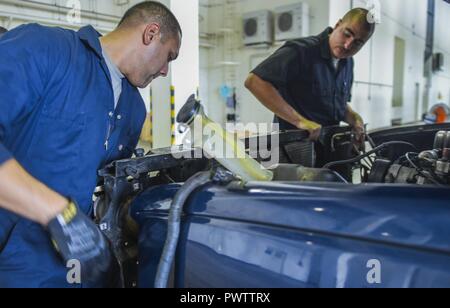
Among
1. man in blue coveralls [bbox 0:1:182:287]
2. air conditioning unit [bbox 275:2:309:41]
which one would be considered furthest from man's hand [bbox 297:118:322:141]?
air conditioning unit [bbox 275:2:309:41]

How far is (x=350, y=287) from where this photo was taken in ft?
2.13

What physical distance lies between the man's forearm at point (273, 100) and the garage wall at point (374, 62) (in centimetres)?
427

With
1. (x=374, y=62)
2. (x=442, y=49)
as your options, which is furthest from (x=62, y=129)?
(x=442, y=49)

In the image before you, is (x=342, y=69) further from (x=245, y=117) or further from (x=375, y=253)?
(x=245, y=117)

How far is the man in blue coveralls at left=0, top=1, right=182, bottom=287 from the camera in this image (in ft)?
2.78

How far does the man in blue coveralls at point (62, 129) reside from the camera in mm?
848

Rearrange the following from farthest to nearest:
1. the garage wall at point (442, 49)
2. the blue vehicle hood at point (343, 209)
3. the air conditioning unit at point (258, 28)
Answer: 1. the garage wall at point (442, 49)
2. the air conditioning unit at point (258, 28)
3. the blue vehicle hood at point (343, 209)

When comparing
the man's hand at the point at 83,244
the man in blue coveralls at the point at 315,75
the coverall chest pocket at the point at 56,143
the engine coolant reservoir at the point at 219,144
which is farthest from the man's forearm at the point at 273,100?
the man's hand at the point at 83,244

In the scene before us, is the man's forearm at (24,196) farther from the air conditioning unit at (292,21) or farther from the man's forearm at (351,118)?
the air conditioning unit at (292,21)

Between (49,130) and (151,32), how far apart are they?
45cm

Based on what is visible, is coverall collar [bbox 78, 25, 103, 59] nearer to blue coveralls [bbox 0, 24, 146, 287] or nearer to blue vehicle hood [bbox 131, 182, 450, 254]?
blue coveralls [bbox 0, 24, 146, 287]

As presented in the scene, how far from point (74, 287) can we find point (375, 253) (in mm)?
736

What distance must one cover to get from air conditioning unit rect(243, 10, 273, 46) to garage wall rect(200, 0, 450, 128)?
260 millimetres
